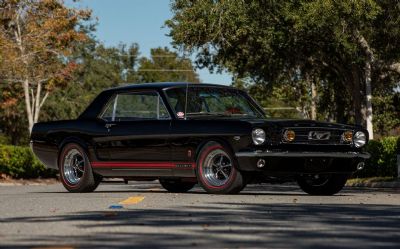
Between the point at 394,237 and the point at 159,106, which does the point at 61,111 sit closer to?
the point at 159,106

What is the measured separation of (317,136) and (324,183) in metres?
1.25

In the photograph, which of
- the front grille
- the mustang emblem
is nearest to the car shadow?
the front grille

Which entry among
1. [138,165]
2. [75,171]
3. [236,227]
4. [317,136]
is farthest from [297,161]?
[236,227]

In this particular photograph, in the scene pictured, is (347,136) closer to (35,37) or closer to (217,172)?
(217,172)

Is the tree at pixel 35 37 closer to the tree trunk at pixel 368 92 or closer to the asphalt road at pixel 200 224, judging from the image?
the tree trunk at pixel 368 92

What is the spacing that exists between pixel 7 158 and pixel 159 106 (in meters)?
18.8

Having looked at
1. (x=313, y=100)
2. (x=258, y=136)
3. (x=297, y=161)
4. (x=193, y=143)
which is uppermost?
(x=313, y=100)

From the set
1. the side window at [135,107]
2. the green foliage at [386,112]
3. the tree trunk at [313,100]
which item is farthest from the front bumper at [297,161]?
the tree trunk at [313,100]

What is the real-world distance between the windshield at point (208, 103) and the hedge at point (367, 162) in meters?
14.2

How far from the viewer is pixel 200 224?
27.0 ft

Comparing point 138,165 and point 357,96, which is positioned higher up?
point 357,96

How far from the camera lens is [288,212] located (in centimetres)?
969

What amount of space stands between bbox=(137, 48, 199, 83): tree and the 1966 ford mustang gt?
113 m

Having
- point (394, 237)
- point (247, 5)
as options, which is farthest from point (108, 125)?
point (247, 5)
